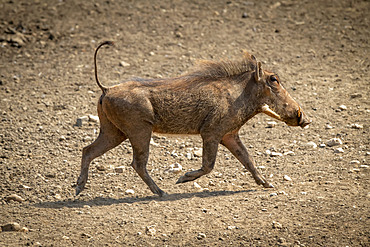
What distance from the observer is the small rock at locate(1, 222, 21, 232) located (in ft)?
17.6

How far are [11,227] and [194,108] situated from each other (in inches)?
89.9

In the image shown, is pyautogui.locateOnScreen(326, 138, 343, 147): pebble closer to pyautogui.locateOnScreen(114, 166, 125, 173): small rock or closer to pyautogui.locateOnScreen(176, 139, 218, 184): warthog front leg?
pyautogui.locateOnScreen(176, 139, 218, 184): warthog front leg

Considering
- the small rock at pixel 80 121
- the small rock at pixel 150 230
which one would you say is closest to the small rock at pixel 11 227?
the small rock at pixel 150 230

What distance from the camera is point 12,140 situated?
7.67 metres

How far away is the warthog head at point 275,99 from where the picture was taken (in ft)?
21.3

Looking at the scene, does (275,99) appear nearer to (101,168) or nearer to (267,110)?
(267,110)

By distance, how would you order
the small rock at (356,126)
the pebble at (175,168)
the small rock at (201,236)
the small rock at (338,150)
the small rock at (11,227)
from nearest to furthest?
1. the small rock at (201,236)
2. the small rock at (11,227)
3. the pebble at (175,168)
4. the small rock at (338,150)
5. the small rock at (356,126)

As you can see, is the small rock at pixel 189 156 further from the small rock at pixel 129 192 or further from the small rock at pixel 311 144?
the small rock at pixel 311 144

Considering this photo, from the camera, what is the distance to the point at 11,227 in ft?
17.6

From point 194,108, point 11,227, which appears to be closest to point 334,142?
point 194,108

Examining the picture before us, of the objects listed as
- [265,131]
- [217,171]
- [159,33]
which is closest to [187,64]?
[159,33]

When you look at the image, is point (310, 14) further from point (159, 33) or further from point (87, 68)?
point (87, 68)

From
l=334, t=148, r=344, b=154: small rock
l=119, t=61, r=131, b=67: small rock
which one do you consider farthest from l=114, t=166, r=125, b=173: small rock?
l=119, t=61, r=131, b=67: small rock

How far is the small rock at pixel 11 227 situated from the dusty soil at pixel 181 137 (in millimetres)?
43
